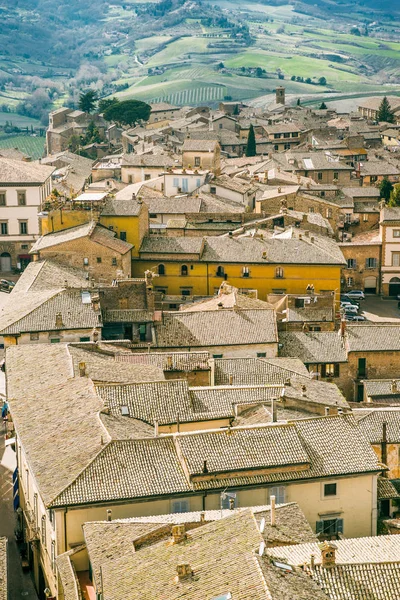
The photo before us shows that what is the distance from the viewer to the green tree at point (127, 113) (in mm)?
137125

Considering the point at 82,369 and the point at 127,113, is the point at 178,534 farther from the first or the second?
the point at 127,113

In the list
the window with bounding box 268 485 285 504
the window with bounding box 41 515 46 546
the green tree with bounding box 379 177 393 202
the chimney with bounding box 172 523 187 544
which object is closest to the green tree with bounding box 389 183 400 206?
the green tree with bounding box 379 177 393 202

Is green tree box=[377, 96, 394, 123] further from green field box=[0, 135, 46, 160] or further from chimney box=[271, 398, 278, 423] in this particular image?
chimney box=[271, 398, 278, 423]

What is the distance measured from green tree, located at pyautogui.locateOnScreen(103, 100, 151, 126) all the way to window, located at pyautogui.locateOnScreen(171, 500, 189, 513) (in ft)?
362

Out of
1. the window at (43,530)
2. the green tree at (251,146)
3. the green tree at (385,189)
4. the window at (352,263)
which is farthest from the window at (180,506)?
the green tree at (251,146)

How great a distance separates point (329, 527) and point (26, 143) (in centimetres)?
14393

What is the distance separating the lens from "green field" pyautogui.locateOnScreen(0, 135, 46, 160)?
15825 centimetres

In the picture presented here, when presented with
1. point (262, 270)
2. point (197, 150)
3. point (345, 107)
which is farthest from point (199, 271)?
point (345, 107)

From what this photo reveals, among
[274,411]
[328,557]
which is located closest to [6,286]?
[274,411]

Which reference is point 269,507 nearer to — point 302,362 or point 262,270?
point 302,362

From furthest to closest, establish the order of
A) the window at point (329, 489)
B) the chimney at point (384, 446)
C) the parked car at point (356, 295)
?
the parked car at point (356, 295) → the chimney at point (384, 446) → the window at point (329, 489)

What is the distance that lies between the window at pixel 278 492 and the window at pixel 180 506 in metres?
2.49

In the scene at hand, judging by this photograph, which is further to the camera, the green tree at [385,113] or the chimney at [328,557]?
the green tree at [385,113]

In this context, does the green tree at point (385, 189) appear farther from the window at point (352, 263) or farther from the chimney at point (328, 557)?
the chimney at point (328, 557)
